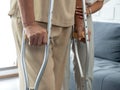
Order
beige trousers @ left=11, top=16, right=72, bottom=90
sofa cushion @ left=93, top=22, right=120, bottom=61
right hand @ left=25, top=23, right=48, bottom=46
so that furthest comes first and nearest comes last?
sofa cushion @ left=93, top=22, right=120, bottom=61 → beige trousers @ left=11, top=16, right=72, bottom=90 → right hand @ left=25, top=23, right=48, bottom=46

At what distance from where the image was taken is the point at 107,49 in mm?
2521

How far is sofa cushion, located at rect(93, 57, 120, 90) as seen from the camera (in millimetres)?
1878

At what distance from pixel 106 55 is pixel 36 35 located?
1710 mm

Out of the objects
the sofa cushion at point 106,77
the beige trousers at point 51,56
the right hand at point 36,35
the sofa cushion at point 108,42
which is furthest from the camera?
the sofa cushion at point 108,42

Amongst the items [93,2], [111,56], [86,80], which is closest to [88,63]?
[86,80]

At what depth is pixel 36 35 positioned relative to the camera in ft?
3.08

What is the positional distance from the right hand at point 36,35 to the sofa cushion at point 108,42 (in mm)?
1642

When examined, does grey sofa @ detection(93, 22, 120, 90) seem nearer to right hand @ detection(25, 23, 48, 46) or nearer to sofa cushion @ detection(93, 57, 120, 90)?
sofa cushion @ detection(93, 57, 120, 90)

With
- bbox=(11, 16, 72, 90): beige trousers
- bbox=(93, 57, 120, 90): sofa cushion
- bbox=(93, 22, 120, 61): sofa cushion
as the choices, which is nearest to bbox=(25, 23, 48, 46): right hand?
bbox=(11, 16, 72, 90): beige trousers

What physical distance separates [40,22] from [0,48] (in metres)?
2.01

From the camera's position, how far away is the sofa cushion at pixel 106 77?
1878 millimetres

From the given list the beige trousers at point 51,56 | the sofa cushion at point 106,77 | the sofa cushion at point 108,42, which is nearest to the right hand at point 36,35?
the beige trousers at point 51,56

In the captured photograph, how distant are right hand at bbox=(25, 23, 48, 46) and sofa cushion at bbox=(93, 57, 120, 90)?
107 centimetres

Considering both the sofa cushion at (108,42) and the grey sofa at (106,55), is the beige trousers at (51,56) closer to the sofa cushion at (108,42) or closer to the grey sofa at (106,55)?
the grey sofa at (106,55)
